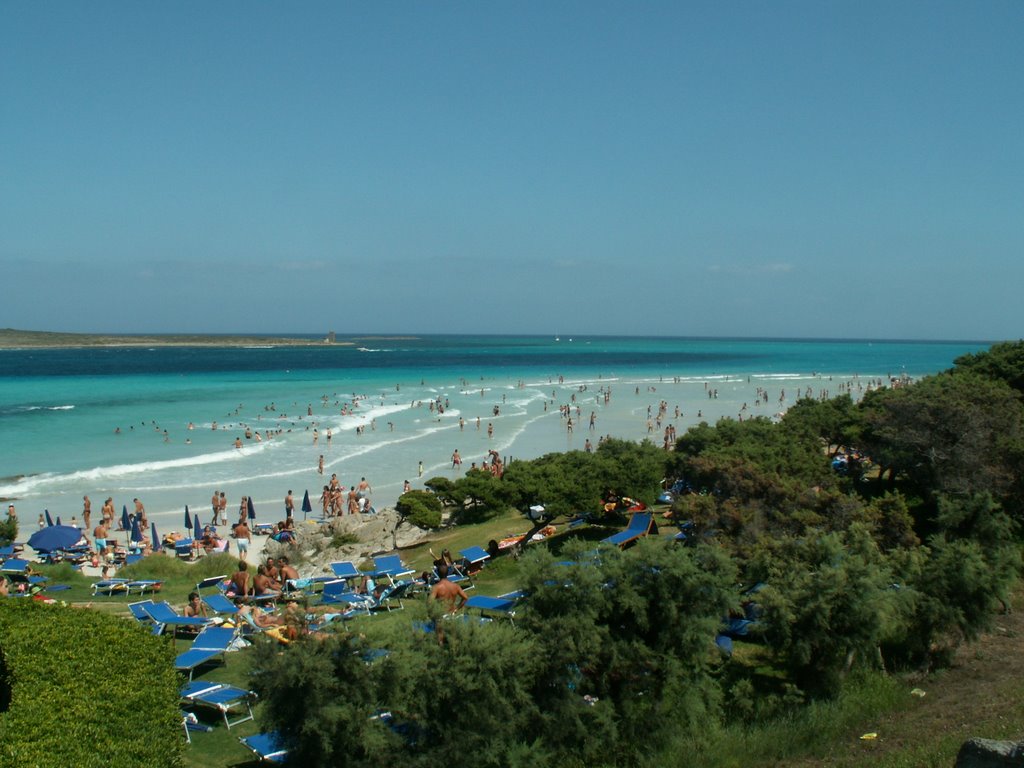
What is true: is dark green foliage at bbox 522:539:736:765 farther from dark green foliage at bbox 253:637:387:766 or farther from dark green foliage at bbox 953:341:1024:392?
dark green foliage at bbox 953:341:1024:392

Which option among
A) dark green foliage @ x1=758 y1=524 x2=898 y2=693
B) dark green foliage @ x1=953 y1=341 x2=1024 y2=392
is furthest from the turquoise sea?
dark green foliage @ x1=758 y1=524 x2=898 y2=693

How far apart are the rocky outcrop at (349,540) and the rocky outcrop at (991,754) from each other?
17.5 meters

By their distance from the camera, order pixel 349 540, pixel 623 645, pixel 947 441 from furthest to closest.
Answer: pixel 349 540
pixel 947 441
pixel 623 645

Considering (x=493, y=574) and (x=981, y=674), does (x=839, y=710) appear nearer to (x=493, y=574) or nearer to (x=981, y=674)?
(x=981, y=674)

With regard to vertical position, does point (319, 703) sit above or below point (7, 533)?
above

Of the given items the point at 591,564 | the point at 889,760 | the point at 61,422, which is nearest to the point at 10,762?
the point at 591,564

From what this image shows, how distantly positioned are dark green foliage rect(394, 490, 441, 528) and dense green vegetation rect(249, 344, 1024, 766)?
8.89 metres

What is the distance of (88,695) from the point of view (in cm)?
892

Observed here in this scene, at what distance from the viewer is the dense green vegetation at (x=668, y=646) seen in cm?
875

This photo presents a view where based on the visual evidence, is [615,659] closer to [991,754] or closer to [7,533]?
[991,754]

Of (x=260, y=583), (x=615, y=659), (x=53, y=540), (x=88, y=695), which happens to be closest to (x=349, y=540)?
(x=260, y=583)

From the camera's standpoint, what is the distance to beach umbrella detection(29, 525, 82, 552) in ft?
76.8

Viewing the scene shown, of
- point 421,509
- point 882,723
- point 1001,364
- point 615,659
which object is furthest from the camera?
point 1001,364

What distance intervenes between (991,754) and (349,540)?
1946cm
